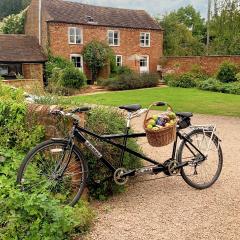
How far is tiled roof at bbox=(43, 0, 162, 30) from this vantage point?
87.7 feet

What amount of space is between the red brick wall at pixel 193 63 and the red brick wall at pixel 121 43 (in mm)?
1573

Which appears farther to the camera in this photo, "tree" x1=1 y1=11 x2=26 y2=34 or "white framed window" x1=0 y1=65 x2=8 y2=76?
"tree" x1=1 y1=11 x2=26 y2=34

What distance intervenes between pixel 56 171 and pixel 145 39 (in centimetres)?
2842

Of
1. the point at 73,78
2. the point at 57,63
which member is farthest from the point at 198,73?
the point at 57,63

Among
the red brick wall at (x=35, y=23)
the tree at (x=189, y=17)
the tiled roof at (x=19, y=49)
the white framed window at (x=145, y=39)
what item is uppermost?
the tree at (x=189, y=17)

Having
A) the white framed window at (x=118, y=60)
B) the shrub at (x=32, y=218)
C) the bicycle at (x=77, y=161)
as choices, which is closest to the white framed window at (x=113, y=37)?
the white framed window at (x=118, y=60)

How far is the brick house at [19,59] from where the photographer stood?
24.4 m

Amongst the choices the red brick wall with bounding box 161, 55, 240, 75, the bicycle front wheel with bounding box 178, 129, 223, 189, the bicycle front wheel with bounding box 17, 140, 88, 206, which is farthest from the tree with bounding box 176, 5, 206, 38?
the bicycle front wheel with bounding box 17, 140, 88, 206

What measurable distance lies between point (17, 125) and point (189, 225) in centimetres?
252

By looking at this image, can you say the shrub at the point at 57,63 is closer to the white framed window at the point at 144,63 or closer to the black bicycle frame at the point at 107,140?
the white framed window at the point at 144,63

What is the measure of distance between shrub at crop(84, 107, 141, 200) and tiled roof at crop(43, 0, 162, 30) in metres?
22.0

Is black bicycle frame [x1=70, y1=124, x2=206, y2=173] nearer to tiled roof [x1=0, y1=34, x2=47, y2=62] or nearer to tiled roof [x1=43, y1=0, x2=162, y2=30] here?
tiled roof [x1=0, y1=34, x2=47, y2=62]

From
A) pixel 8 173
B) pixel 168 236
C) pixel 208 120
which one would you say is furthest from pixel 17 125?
pixel 208 120

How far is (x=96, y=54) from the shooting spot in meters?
27.3
